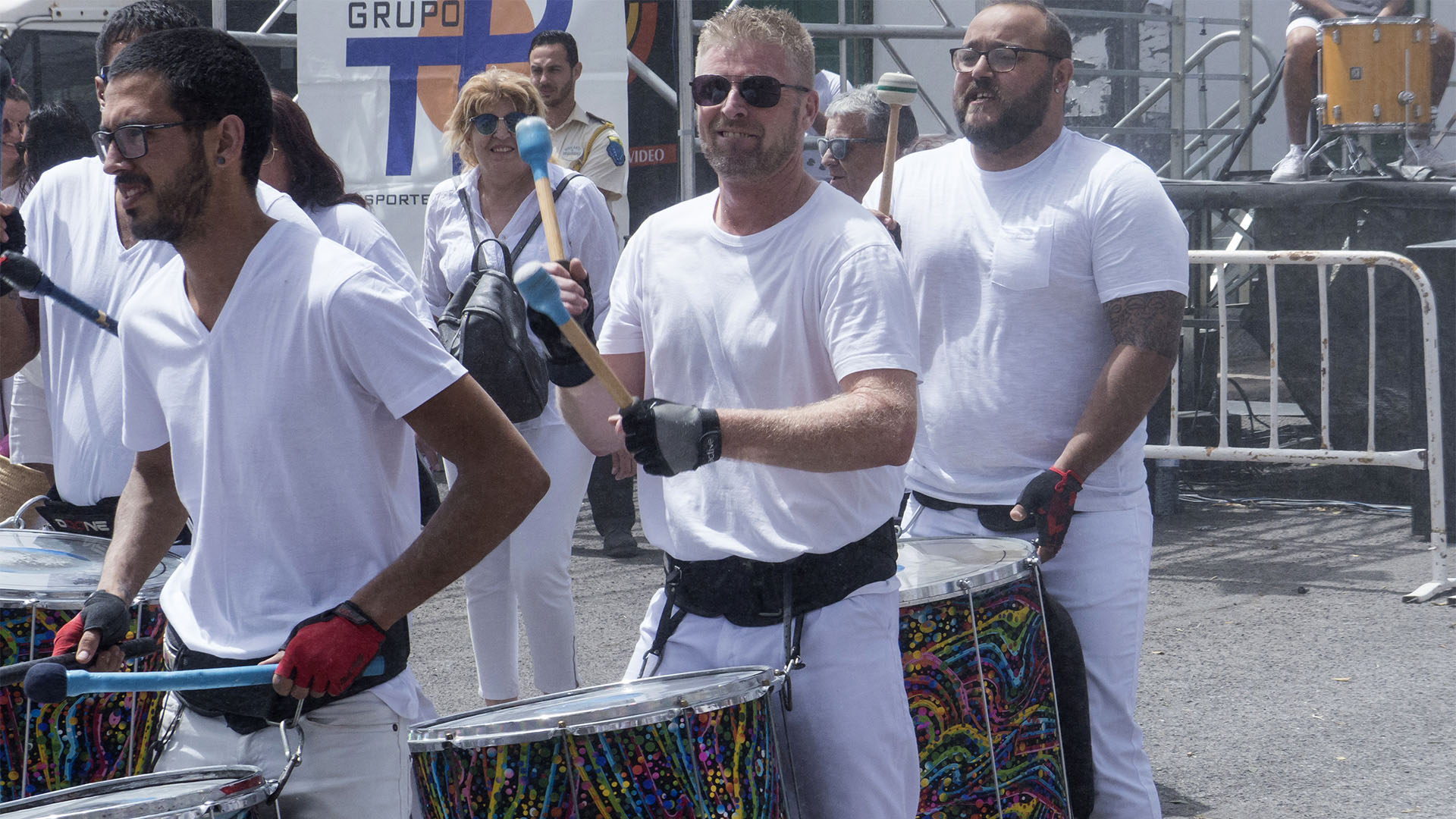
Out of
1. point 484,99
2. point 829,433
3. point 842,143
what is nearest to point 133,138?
point 829,433

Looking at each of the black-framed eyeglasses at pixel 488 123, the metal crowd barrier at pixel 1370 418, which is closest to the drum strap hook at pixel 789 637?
the black-framed eyeglasses at pixel 488 123

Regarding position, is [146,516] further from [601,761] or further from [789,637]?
[789,637]

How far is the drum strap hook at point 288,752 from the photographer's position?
204 cm

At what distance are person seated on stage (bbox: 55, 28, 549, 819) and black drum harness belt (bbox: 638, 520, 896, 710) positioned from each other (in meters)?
0.47

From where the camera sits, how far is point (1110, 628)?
3.35m

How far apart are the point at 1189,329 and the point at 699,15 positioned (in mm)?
4151

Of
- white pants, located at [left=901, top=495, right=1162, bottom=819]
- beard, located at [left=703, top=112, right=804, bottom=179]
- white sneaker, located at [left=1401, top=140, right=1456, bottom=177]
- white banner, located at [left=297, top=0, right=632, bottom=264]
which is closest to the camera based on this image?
beard, located at [left=703, top=112, right=804, bottom=179]

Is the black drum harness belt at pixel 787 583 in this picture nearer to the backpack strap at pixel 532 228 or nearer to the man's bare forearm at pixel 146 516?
the man's bare forearm at pixel 146 516

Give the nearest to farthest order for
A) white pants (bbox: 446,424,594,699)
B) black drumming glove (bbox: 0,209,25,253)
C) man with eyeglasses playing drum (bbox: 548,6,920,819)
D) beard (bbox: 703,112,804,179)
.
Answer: man with eyeglasses playing drum (bbox: 548,6,920,819), beard (bbox: 703,112,804,179), black drumming glove (bbox: 0,209,25,253), white pants (bbox: 446,424,594,699)

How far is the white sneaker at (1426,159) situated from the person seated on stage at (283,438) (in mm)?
7457

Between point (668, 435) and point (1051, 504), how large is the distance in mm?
1247

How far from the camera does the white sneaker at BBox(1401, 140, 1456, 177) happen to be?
8383 mm

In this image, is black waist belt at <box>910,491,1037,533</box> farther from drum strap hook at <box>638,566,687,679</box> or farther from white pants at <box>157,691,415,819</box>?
white pants at <box>157,691,415,819</box>

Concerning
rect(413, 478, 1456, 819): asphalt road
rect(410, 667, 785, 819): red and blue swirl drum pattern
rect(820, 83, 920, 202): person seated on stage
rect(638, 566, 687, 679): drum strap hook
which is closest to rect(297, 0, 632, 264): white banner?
rect(413, 478, 1456, 819): asphalt road
